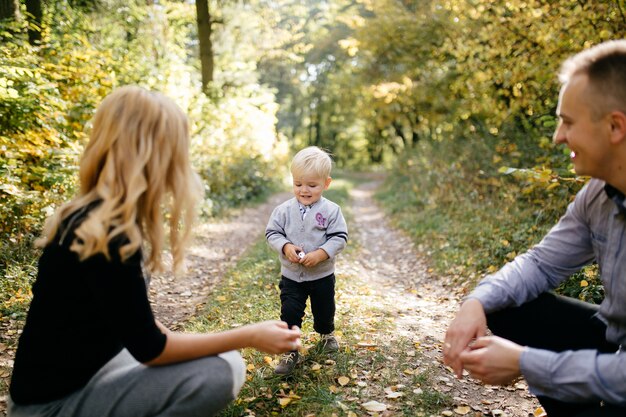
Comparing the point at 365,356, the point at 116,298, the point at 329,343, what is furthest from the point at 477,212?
the point at 116,298

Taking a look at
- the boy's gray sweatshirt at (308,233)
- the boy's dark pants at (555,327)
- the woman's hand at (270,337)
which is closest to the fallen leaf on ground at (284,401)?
the boy's gray sweatshirt at (308,233)

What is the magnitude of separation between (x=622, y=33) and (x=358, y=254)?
14.9ft

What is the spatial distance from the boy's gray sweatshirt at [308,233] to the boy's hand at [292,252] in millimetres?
54

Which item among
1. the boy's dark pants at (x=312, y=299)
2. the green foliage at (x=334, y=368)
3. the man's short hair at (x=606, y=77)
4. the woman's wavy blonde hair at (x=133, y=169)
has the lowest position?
the green foliage at (x=334, y=368)

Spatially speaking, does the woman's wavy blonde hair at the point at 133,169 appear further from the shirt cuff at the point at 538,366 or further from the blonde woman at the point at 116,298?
the shirt cuff at the point at 538,366

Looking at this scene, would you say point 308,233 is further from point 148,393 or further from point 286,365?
point 148,393

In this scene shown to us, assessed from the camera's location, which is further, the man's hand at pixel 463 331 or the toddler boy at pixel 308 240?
the toddler boy at pixel 308 240

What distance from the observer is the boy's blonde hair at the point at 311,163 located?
11.4ft

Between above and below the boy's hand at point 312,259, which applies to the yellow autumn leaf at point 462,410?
below

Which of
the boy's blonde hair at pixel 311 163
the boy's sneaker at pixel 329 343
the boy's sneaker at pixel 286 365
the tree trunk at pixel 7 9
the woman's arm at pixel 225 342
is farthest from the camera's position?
the tree trunk at pixel 7 9

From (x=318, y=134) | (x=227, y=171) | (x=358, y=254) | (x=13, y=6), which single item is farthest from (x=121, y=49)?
(x=318, y=134)

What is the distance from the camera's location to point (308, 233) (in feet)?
11.8

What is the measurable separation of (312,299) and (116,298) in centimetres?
199

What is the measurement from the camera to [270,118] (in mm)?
16078
